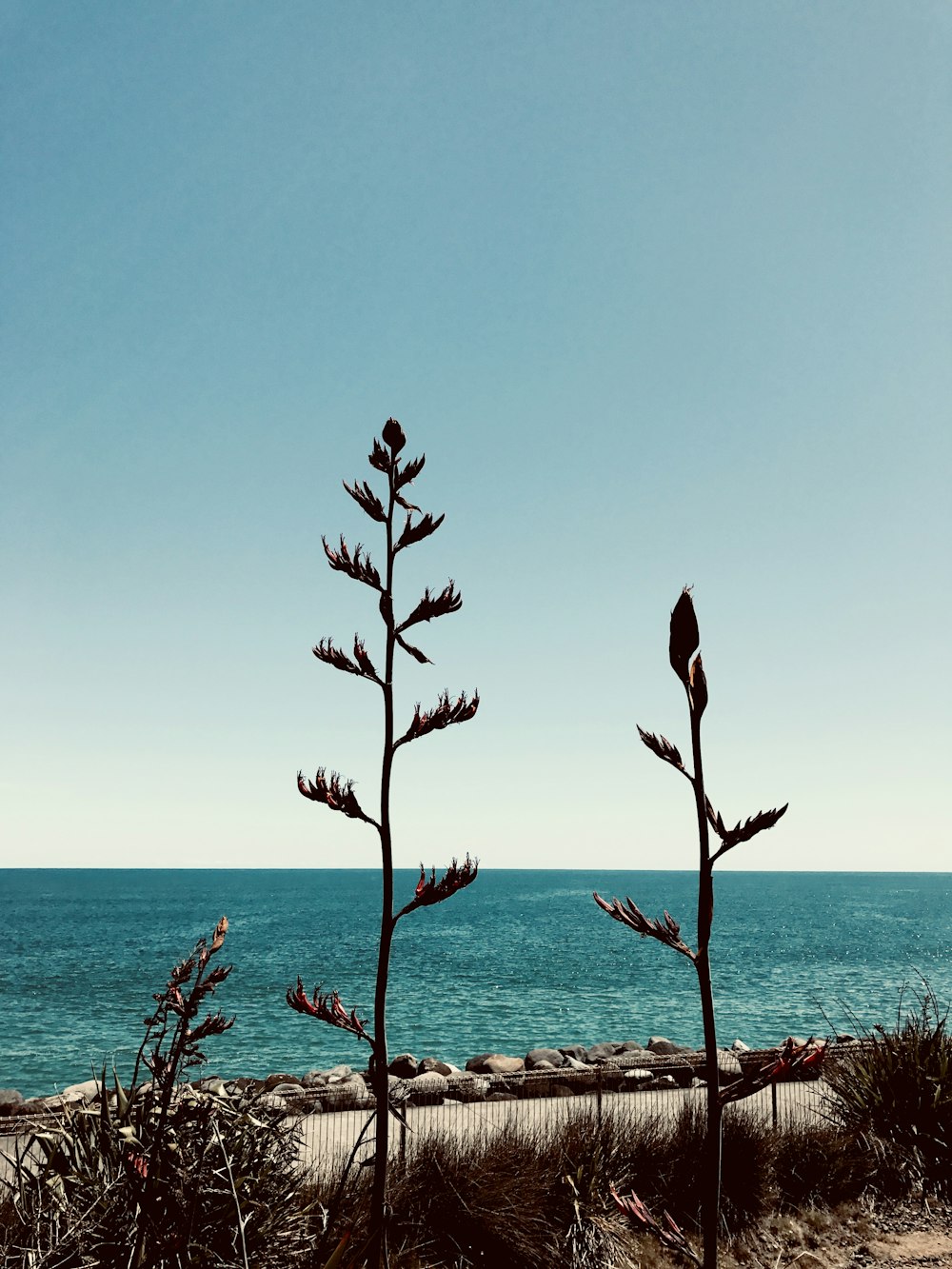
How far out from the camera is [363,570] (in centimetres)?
575

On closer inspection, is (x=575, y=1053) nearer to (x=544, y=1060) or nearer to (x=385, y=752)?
(x=544, y=1060)

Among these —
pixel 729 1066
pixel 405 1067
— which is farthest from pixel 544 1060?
pixel 729 1066

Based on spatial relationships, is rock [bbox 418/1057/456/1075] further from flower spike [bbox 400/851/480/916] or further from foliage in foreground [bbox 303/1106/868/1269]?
flower spike [bbox 400/851/480/916]

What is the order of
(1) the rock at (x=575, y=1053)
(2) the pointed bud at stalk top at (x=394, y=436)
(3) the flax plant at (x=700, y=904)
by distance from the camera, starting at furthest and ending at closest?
(1) the rock at (x=575, y=1053)
(2) the pointed bud at stalk top at (x=394, y=436)
(3) the flax plant at (x=700, y=904)

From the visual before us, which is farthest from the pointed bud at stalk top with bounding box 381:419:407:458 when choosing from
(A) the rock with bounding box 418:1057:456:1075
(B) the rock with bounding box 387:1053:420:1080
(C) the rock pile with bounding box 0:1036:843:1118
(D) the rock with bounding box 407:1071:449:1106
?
(A) the rock with bounding box 418:1057:456:1075

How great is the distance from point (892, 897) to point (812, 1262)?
21425 cm

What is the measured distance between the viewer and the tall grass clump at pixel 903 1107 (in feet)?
30.1

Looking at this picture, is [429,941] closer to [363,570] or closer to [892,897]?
[363,570]

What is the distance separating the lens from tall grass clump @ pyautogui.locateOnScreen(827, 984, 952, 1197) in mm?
9164

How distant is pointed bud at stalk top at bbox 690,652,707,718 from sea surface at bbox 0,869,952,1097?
8.99m

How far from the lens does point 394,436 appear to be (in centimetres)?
604

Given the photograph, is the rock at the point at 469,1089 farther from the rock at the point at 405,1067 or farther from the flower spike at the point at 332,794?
the flower spike at the point at 332,794

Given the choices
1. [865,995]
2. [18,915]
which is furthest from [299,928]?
[865,995]

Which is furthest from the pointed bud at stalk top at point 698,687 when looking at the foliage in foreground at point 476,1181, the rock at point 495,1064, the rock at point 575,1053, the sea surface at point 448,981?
the rock at point 575,1053
